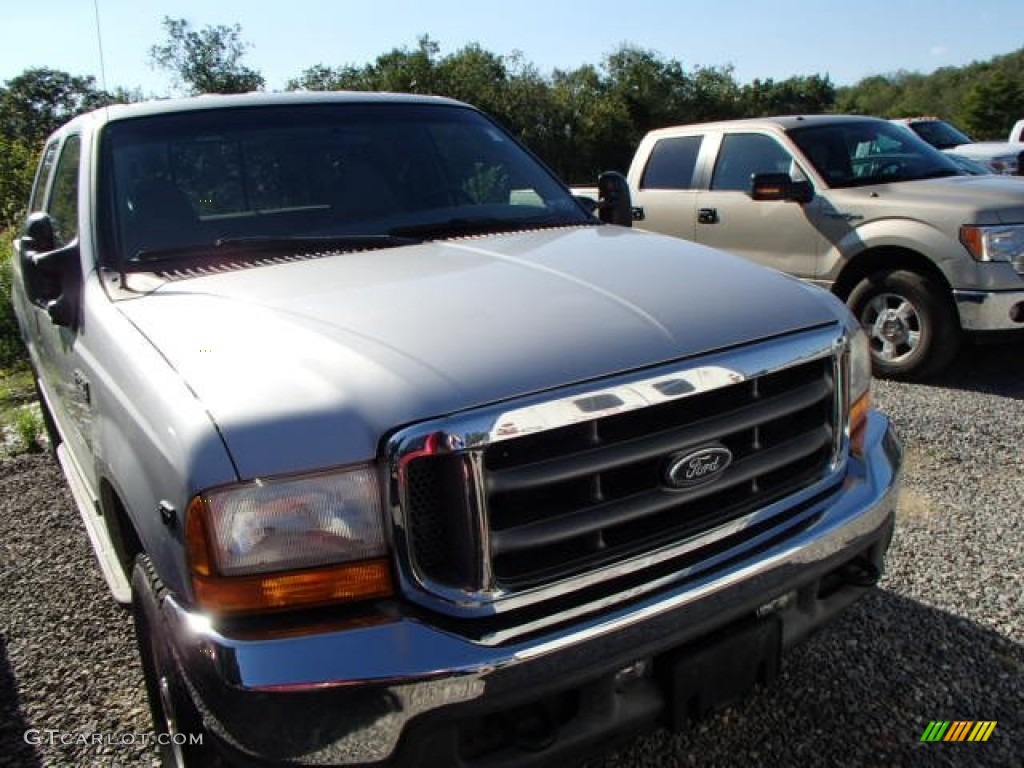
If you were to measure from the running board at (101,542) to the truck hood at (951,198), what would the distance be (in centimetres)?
530

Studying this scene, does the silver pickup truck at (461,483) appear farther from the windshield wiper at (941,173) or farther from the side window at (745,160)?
the windshield wiper at (941,173)

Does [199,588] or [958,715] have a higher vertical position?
[199,588]

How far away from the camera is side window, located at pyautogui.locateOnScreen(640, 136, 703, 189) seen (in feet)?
24.2

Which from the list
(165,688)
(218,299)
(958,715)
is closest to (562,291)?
(218,299)

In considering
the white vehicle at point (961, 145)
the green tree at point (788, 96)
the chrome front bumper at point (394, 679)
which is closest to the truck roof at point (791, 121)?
the chrome front bumper at point (394, 679)

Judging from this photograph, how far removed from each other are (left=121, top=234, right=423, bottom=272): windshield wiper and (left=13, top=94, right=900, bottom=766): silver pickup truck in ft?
0.03

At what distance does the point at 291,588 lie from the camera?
5.44 feet

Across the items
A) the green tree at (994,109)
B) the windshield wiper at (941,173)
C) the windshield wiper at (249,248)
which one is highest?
the green tree at (994,109)

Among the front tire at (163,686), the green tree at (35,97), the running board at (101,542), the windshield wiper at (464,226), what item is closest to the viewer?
the front tire at (163,686)

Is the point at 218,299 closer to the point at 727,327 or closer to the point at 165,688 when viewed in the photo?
the point at 165,688

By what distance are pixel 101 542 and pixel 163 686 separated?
0.96 metres

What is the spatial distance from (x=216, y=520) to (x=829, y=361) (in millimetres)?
1544

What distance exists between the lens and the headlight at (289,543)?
64.2 inches

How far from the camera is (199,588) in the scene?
5.48 ft
